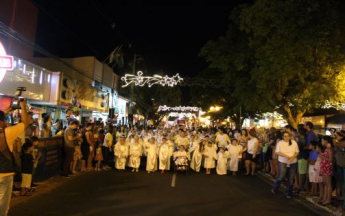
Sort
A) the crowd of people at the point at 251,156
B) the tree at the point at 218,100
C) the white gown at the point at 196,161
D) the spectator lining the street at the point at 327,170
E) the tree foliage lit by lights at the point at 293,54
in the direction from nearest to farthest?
the spectator lining the street at the point at 327,170 < the crowd of people at the point at 251,156 < the white gown at the point at 196,161 < the tree foliage lit by lights at the point at 293,54 < the tree at the point at 218,100

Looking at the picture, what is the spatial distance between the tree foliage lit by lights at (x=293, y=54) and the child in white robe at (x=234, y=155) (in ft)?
13.6

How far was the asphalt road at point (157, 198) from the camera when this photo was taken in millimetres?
6988

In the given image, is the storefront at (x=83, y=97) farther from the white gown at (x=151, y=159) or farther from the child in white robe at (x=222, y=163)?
the child in white robe at (x=222, y=163)

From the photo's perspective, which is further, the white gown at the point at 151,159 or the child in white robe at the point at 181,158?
the white gown at the point at 151,159

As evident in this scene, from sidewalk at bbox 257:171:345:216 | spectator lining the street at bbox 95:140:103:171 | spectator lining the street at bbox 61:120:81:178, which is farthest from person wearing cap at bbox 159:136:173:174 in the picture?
sidewalk at bbox 257:171:345:216

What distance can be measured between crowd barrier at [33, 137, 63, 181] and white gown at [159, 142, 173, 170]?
4.03 m

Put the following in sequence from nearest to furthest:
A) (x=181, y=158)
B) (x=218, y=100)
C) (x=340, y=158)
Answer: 1. (x=340, y=158)
2. (x=181, y=158)
3. (x=218, y=100)

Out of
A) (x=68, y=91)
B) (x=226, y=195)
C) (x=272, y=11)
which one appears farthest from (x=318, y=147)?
(x=68, y=91)

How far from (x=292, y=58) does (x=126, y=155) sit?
935 cm

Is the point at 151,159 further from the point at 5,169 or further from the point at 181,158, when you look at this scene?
the point at 5,169

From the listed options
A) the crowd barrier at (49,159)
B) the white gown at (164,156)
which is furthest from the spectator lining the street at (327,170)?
the crowd barrier at (49,159)

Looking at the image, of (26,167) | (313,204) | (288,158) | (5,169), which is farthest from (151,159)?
(5,169)

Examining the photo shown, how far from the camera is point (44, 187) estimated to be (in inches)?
366

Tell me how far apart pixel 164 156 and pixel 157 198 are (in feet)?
16.9
